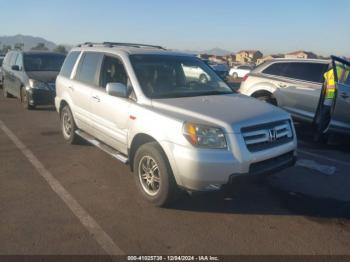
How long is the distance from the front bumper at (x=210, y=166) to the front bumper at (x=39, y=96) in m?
7.55

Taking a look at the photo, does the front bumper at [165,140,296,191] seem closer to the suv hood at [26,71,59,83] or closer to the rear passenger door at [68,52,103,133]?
the rear passenger door at [68,52,103,133]

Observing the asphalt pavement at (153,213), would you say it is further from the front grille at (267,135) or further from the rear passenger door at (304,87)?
the rear passenger door at (304,87)

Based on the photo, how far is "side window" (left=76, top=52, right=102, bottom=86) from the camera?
19.1 ft

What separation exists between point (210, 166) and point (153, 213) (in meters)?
1.00

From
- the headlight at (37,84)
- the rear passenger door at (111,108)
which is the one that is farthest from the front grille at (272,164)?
the headlight at (37,84)

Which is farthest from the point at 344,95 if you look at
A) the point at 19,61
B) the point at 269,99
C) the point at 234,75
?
the point at 234,75

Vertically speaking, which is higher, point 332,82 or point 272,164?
point 332,82

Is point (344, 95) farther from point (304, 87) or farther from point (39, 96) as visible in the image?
Result: point (39, 96)

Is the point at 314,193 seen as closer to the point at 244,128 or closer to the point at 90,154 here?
the point at 244,128

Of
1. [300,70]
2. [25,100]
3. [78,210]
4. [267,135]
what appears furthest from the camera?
[25,100]

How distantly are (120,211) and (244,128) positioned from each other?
68.9 inches

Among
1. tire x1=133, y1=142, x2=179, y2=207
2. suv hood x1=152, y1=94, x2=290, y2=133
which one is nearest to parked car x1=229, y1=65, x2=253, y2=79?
suv hood x1=152, y1=94, x2=290, y2=133

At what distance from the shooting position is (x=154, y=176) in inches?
174

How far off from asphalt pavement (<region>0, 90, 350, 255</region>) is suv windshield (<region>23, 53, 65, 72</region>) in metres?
5.58
